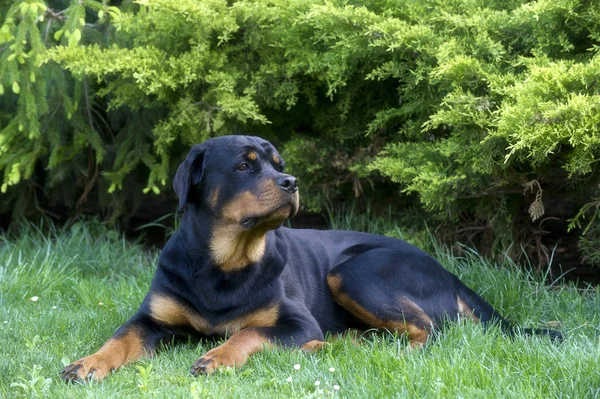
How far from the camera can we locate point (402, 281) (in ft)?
14.1

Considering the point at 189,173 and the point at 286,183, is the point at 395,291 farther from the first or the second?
the point at 189,173

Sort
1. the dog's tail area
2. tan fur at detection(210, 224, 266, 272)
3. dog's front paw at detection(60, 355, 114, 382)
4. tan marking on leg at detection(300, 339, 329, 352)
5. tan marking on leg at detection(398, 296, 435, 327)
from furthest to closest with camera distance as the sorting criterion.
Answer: the dog's tail area
tan marking on leg at detection(398, 296, 435, 327)
tan fur at detection(210, 224, 266, 272)
tan marking on leg at detection(300, 339, 329, 352)
dog's front paw at detection(60, 355, 114, 382)

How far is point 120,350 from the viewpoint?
3625 mm

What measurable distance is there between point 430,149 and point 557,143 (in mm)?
893

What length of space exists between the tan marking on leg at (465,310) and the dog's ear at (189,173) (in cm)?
151

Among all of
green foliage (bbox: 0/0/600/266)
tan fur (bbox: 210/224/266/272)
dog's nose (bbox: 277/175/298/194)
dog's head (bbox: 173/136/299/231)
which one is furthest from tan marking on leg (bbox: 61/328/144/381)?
green foliage (bbox: 0/0/600/266)

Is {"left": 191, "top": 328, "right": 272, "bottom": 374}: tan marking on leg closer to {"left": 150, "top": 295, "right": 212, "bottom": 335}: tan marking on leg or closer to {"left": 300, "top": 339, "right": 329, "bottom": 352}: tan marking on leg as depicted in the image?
{"left": 300, "top": 339, "right": 329, "bottom": 352}: tan marking on leg

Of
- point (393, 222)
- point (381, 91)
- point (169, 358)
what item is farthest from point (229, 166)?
point (393, 222)

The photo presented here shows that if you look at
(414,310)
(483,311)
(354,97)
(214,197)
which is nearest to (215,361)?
(214,197)

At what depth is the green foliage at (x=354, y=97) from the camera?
453 cm

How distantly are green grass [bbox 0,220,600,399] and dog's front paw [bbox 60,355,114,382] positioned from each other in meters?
0.05

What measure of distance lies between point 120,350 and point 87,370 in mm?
272

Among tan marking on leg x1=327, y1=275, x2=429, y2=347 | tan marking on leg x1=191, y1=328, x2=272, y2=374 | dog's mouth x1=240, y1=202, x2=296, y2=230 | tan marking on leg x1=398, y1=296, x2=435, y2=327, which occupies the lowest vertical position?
tan marking on leg x1=327, y1=275, x2=429, y2=347

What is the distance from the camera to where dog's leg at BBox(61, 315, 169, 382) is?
336 cm
